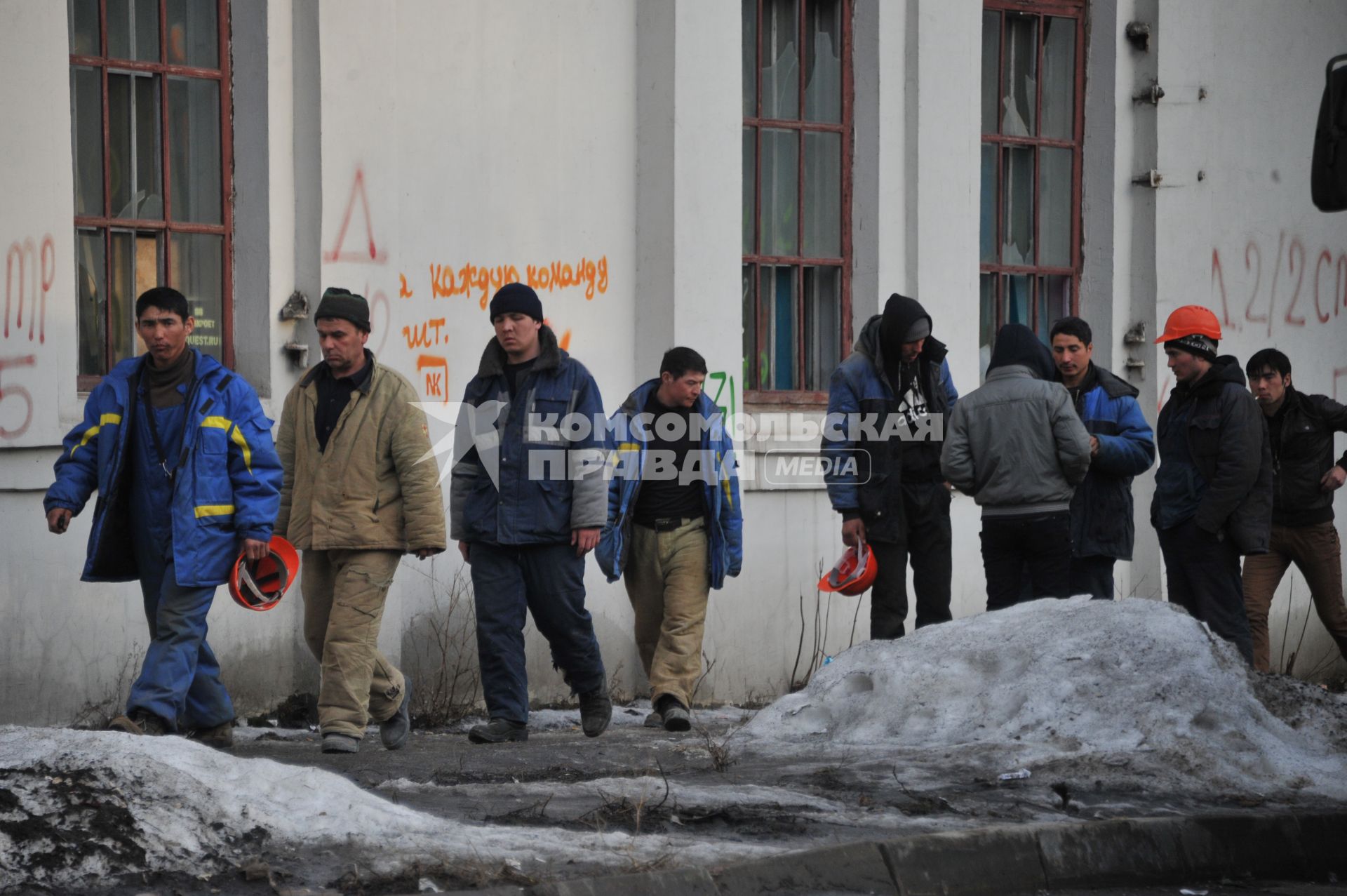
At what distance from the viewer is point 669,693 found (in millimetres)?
8688

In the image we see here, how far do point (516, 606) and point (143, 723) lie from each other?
1.73 m

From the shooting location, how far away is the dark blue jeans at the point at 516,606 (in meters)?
7.93

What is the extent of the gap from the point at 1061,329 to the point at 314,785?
16.7 feet

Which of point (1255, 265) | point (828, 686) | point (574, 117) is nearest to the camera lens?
point (828, 686)

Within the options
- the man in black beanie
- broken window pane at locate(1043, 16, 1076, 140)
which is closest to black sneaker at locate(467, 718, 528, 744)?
the man in black beanie

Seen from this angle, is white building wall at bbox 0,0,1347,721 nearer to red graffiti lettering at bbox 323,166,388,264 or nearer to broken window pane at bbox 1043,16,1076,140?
red graffiti lettering at bbox 323,166,388,264

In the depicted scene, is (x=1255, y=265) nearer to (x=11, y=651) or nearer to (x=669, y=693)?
(x=669, y=693)

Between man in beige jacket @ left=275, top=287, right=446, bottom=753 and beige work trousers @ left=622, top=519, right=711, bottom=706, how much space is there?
59.0 inches

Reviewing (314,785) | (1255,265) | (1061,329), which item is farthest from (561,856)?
(1255,265)

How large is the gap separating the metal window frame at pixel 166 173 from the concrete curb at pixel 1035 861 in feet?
16.1

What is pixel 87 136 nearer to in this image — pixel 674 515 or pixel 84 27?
pixel 84 27

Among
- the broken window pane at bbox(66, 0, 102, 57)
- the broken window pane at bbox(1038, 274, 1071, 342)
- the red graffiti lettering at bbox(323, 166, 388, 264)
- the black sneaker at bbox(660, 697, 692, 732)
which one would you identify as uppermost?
the broken window pane at bbox(66, 0, 102, 57)

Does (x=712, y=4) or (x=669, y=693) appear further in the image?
(x=712, y=4)

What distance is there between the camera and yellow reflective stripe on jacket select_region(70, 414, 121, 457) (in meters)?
7.09
